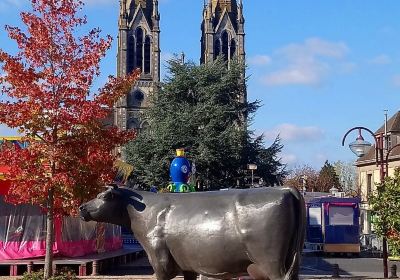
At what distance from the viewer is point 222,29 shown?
8756cm

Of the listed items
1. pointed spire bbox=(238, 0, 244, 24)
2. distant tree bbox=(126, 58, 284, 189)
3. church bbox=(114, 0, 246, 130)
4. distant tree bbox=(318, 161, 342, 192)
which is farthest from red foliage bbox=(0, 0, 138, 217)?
distant tree bbox=(318, 161, 342, 192)

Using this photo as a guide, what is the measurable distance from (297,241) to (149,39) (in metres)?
77.7

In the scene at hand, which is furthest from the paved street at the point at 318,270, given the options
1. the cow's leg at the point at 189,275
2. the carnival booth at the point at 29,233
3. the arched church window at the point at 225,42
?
the arched church window at the point at 225,42

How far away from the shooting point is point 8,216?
20.9 metres

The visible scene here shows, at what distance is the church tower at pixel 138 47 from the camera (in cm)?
8006

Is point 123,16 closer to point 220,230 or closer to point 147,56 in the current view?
point 147,56

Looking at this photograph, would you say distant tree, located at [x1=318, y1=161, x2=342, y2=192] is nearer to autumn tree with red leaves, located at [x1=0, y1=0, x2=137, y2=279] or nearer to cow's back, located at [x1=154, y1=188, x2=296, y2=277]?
autumn tree with red leaves, located at [x1=0, y1=0, x2=137, y2=279]

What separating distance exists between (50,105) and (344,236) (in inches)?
956

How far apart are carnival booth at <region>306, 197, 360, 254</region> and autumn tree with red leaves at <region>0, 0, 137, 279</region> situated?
22362mm

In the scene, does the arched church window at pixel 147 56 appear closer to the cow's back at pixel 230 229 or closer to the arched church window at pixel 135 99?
the arched church window at pixel 135 99

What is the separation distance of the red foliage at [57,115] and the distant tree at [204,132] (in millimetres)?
27254

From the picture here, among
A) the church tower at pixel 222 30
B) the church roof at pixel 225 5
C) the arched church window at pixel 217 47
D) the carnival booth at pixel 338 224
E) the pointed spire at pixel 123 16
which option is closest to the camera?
the carnival booth at pixel 338 224

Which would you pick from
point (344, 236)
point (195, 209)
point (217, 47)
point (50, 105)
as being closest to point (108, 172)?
point (50, 105)

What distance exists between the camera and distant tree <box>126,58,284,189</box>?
43.0 m
